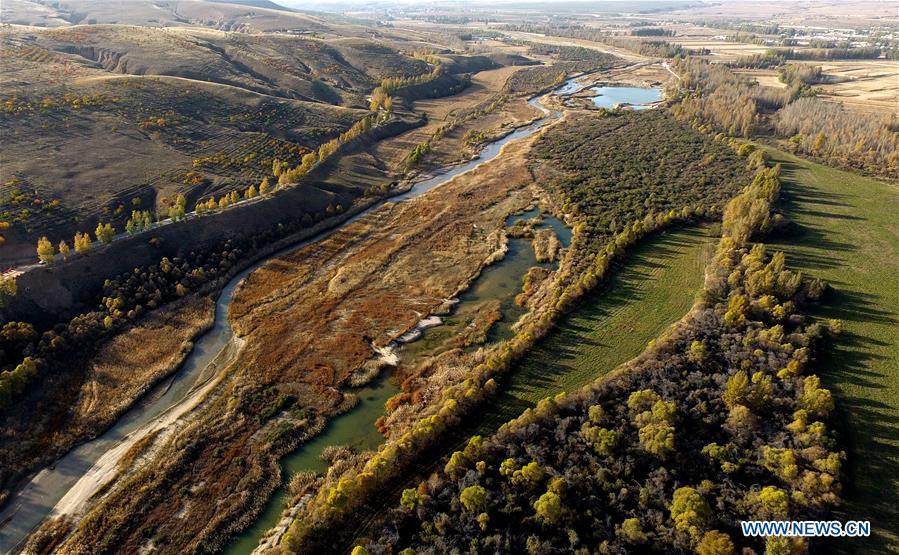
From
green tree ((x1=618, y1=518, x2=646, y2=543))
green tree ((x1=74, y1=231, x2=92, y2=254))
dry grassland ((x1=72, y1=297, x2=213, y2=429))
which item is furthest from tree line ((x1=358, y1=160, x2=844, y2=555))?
green tree ((x1=74, y1=231, x2=92, y2=254))

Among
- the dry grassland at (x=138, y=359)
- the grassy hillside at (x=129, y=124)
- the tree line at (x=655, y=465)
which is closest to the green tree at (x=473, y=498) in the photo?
the tree line at (x=655, y=465)

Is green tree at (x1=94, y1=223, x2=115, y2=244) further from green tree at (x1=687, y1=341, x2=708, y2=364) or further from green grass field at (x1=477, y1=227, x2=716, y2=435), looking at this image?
green tree at (x1=687, y1=341, x2=708, y2=364)

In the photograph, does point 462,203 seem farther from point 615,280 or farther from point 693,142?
point 693,142

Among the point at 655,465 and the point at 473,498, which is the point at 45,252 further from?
the point at 655,465

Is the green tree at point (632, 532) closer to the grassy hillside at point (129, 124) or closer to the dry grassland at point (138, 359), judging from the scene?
the dry grassland at point (138, 359)

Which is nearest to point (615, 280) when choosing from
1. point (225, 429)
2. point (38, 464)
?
point (225, 429)
